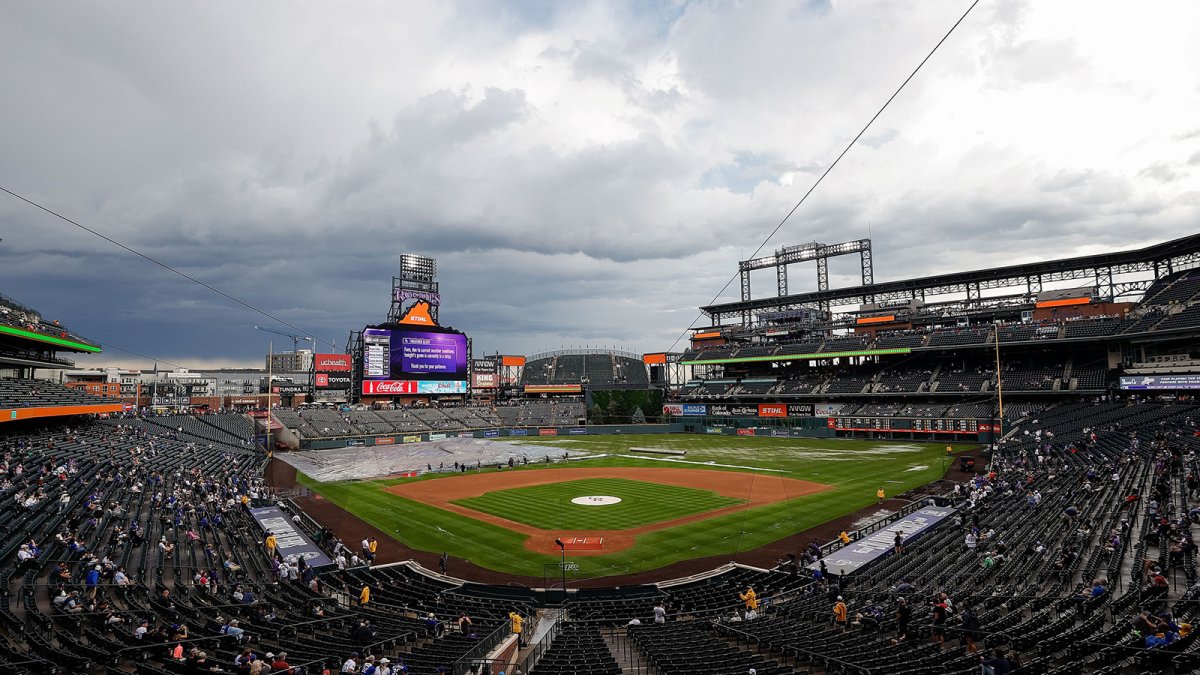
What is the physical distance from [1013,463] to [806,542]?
852 inches

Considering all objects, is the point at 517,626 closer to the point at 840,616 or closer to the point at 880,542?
the point at 840,616

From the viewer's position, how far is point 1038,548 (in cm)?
1998

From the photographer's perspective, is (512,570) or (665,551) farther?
(665,551)

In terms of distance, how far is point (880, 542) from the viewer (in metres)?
26.9

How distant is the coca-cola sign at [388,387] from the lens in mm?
77812

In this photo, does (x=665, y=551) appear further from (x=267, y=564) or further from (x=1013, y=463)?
(x=1013, y=463)

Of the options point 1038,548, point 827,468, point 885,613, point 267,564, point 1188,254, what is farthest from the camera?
point 1188,254

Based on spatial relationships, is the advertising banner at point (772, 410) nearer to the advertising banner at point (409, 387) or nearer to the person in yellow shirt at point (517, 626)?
the advertising banner at point (409, 387)

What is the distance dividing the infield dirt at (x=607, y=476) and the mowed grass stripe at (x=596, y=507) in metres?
0.79

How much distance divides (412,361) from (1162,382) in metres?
77.5

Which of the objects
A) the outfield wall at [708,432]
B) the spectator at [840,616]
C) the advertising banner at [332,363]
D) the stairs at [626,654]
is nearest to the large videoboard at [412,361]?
the outfield wall at [708,432]

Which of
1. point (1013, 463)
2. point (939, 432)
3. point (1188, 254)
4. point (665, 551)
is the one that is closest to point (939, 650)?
point (665, 551)

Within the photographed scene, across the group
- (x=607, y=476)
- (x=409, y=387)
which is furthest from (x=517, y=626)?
(x=409, y=387)

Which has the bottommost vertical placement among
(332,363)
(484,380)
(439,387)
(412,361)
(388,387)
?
(439,387)
